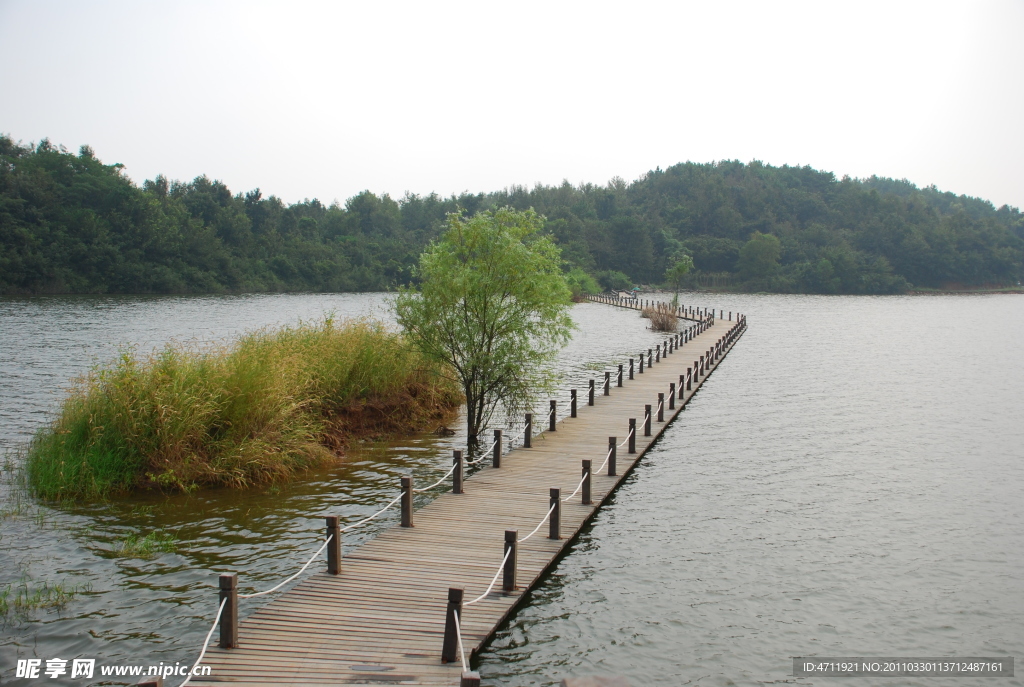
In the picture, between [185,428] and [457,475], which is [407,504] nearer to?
[457,475]

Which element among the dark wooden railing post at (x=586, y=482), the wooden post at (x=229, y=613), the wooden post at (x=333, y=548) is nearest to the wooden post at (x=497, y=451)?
the dark wooden railing post at (x=586, y=482)

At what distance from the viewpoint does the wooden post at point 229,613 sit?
8.70 m

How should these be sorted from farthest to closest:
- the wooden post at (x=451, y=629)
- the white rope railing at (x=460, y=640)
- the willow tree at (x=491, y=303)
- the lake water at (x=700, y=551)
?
the willow tree at (x=491, y=303), the lake water at (x=700, y=551), the wooden post at (x=451, y=629), the white rope railing at (x=460, y=640)

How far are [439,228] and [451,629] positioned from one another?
97.2 metres

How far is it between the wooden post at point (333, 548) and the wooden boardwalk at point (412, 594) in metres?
0.11

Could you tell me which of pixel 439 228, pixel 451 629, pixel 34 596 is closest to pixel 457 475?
pixel 451 629

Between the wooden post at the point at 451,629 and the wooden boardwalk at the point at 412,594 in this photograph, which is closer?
the wooden boardwalk at the point at 412,594

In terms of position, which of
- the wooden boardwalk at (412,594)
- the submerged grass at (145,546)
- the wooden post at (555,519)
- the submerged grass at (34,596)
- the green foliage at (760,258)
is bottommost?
the submerged grass at (34,596)

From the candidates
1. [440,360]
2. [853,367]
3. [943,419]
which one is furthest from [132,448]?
[853,367]

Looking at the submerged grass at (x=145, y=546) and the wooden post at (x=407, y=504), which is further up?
the wooden post at (x=407, y=504)

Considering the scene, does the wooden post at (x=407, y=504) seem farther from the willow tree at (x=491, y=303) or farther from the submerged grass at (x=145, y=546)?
the willow tree at (x=491, y=303)

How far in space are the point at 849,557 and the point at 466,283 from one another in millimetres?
10741

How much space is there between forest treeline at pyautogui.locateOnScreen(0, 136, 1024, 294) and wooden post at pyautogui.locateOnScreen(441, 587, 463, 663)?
7659cm

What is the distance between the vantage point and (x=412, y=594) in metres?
10.7
